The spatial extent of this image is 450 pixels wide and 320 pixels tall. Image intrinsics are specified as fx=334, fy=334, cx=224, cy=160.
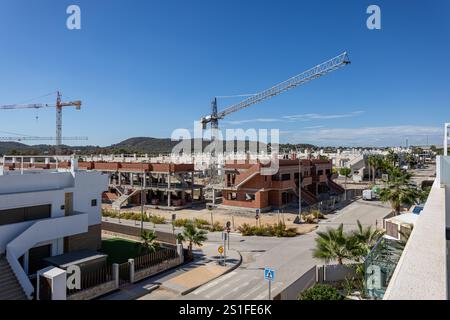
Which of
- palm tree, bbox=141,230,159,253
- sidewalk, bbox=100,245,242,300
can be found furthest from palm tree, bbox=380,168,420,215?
palm tree, bbox=141,230,159,253

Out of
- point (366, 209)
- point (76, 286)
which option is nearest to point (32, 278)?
point (76, 286)

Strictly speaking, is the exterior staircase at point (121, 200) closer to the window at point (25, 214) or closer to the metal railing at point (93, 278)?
the window at point (25, 214)

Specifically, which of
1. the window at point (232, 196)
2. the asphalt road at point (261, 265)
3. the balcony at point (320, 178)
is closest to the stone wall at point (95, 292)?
the asphalt road at point (261, 265)

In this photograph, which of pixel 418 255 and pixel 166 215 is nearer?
pixel 418 255

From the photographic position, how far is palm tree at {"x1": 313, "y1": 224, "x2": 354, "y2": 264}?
18.6m

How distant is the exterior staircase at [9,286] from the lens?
1628 centimetres

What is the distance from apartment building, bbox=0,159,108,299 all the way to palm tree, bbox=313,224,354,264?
1535cm

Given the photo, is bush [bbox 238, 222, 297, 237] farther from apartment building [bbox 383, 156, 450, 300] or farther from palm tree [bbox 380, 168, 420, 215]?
apartment building [bbox 383, 156, 450, 300]

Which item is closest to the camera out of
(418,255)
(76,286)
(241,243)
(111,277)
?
(418,255)
